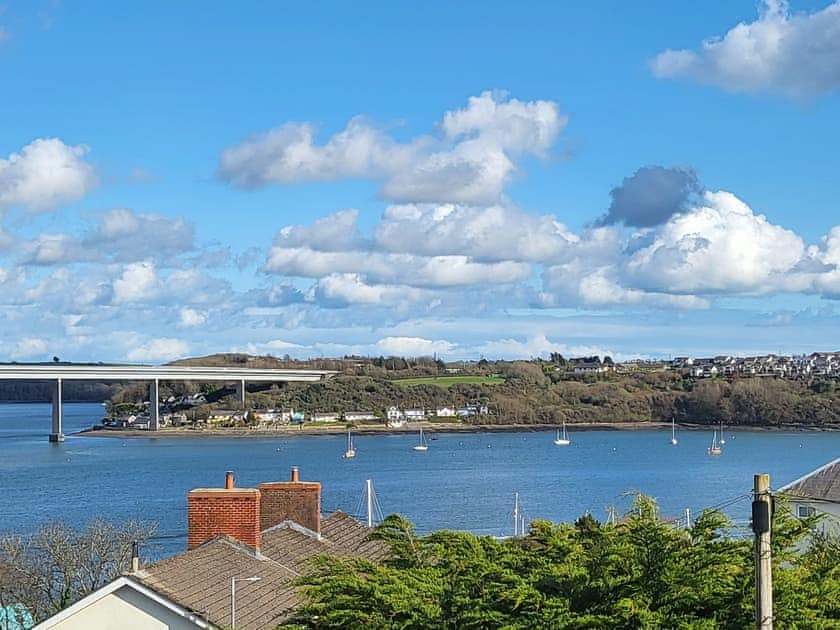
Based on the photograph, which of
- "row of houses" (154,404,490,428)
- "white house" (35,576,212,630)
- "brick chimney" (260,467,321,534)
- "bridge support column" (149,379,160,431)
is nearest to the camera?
"white house" (35,576,212,630)

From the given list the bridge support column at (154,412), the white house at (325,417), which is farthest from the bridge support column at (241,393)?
the bridge support column at (154,412)

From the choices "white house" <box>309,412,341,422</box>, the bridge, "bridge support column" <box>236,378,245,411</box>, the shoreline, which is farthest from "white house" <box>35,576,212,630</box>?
"white house" <box>309,412,341,422</box>

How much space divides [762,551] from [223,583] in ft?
28.2

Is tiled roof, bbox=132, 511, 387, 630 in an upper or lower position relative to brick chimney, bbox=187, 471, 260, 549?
lower

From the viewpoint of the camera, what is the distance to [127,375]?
15100 cm

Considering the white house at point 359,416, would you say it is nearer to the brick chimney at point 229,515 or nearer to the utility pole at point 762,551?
the brick chimney at point 229,515

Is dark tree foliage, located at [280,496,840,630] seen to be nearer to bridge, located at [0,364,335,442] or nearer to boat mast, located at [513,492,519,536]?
boat mast, located at [513,492,519,536]

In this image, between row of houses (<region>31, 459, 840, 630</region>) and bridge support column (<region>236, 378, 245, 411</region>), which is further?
bridge support column (<region>236, 378, 245, 411</region>)

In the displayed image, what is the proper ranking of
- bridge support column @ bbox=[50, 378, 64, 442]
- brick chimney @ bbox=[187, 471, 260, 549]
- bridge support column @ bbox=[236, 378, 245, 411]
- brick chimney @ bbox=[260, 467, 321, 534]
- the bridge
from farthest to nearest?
bridge support column @ bbox=[236, 378, 245, 411]
bridge support column @ bbox=[50, 378, 64, 442]
the bridge
brick chimney @ bbox=[260, 467, 321, 534]
brick chimney @ bbox=[187, 471, 260, 549]

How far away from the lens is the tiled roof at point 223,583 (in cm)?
1477

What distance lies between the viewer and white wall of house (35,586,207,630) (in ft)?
47.3

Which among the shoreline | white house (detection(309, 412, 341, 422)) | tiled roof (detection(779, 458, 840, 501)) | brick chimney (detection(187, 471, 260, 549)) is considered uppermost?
brick chimney (detection(187, 471, 260, 549))

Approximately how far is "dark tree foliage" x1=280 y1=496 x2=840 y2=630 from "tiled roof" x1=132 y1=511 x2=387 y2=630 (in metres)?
1.78

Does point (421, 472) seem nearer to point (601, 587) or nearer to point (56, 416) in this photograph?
point (56, 416)
